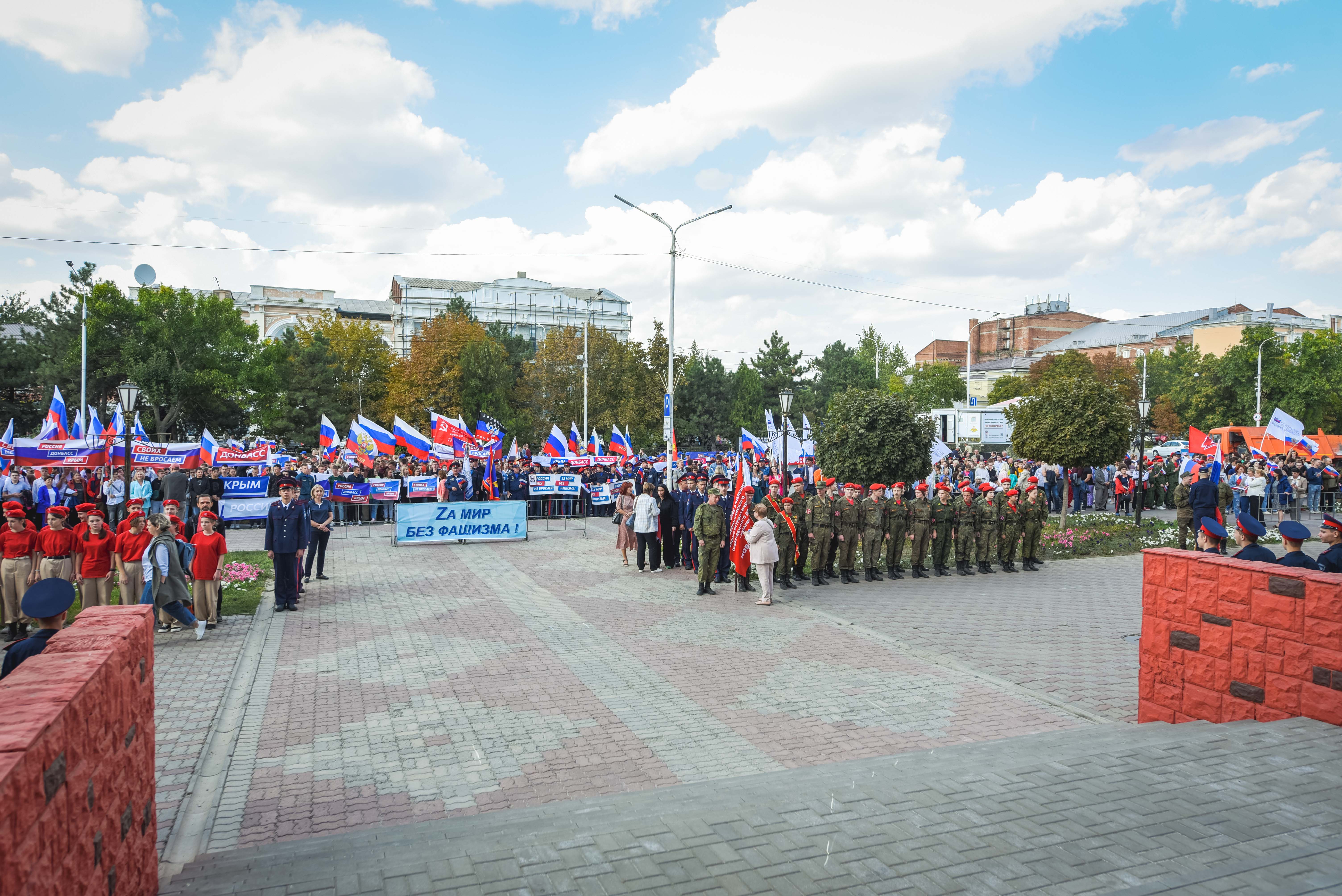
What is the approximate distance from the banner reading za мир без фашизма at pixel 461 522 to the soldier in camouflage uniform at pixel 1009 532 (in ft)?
35.1

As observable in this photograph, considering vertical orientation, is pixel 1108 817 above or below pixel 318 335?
below

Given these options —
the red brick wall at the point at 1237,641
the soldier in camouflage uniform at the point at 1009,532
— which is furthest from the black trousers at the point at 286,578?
the soldier in camouflage uniform at the point at 1009,532

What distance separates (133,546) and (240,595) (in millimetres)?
3078

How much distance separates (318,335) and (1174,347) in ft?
262

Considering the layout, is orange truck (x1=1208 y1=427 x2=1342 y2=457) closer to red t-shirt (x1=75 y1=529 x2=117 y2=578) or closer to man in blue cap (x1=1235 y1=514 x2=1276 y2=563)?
man in blue cap (x1=1235 y1=514 x2=1276 y2=563)

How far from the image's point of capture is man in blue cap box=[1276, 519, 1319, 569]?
7227 mm

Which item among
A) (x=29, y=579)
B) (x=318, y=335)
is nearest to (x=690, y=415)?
(x=318, y=335)

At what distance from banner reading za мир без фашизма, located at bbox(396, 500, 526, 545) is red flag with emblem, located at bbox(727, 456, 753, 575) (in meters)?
7.32

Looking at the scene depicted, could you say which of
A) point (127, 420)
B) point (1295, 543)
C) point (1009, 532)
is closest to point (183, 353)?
point (127, 420)

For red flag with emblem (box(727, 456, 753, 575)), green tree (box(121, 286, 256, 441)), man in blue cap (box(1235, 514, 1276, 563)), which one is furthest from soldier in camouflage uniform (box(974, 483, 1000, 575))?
green tree (box(121, 286, 256, 441))

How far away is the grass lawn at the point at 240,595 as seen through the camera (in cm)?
1197

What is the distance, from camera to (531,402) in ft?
175

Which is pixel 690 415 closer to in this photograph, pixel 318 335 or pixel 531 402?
pixel 531 402

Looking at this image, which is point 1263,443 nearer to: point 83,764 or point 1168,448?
point 1168,448
